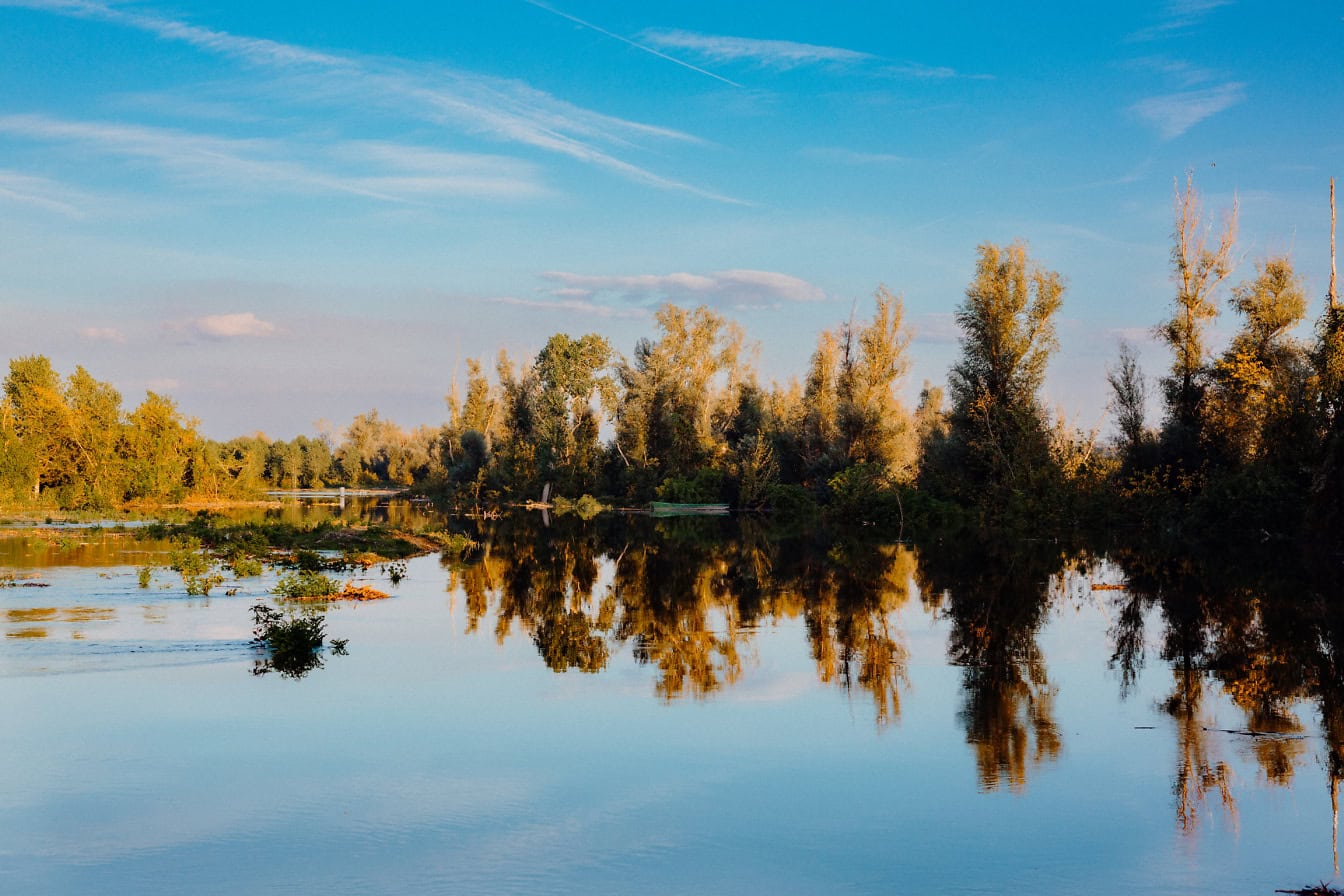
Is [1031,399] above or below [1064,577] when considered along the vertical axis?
above

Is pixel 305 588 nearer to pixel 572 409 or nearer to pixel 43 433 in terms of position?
pixel 43 433

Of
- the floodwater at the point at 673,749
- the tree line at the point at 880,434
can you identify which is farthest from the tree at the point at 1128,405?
the floodwater at the point at 673,749

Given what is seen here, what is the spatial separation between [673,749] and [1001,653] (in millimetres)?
6223

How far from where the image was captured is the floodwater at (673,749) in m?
6.16

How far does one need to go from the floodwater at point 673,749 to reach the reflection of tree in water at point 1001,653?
0.07m

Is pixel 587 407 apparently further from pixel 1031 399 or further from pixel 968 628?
pixel 968 628

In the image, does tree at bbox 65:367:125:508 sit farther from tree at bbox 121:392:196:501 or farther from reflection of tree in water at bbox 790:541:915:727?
reflection of tree in water at bbox 790:541:915:727

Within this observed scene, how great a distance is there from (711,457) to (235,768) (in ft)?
189

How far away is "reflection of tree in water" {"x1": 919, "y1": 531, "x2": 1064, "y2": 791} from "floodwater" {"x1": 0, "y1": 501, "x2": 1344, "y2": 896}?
0.21ft

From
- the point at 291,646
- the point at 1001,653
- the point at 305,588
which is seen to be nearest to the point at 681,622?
the point at 1001,653

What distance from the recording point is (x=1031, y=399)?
43594mm

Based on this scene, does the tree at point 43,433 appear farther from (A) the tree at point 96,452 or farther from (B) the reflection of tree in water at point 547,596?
(B) the reflection of tree in water at point 547,596

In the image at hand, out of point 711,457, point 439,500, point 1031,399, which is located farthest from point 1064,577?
point 439,500

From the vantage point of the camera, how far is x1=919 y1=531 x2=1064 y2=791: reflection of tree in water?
8719mm
